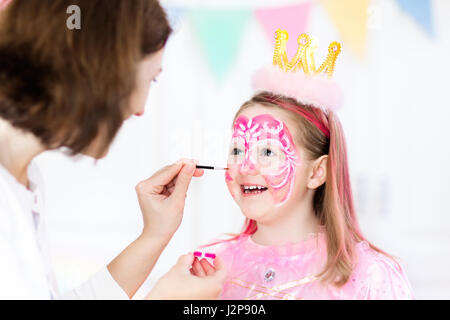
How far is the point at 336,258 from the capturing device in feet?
3.34

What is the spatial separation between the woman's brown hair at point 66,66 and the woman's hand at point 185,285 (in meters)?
0.26

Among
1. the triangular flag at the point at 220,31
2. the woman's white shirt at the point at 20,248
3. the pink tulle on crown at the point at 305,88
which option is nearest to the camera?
the woman's white shirt at the point at 20,248

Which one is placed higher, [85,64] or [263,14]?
[263,14]

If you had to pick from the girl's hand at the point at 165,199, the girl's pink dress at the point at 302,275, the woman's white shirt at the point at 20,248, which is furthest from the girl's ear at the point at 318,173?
the woman's white shirt at the point at 20,248

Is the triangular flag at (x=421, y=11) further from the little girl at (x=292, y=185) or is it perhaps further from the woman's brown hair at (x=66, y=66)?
the woman's brown hair at (x=66, y=66)

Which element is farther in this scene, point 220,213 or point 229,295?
point 220,213

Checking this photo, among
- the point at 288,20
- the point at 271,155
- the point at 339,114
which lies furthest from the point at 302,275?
the point at 288,20

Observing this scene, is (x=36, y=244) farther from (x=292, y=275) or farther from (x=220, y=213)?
(x=220, y=213)

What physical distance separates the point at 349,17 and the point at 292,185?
1.83 feet

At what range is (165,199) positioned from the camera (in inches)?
39.0

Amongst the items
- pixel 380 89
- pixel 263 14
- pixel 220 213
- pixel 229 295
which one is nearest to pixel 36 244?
pixel 229 295

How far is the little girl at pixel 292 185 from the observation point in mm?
1029
